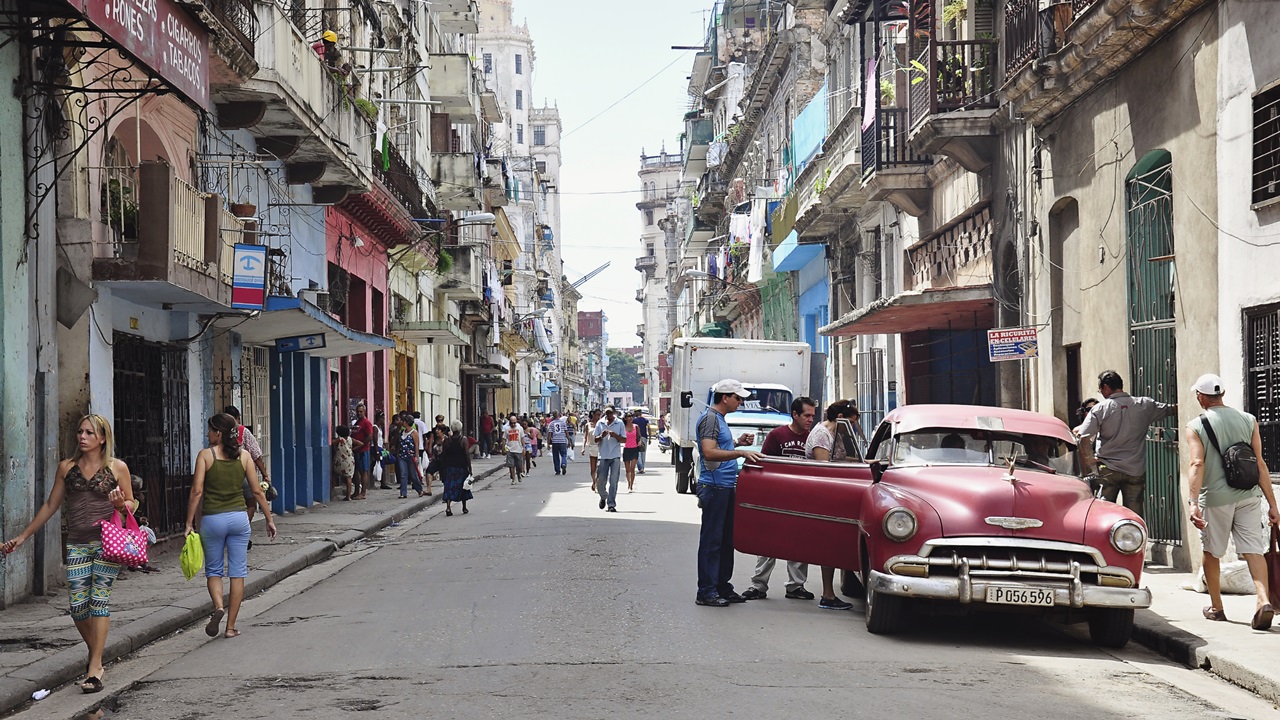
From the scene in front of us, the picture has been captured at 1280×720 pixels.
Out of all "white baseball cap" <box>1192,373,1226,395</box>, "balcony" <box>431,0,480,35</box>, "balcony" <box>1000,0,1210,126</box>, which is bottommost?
"white baseball cap" <box>1192,373,1226,395</box>

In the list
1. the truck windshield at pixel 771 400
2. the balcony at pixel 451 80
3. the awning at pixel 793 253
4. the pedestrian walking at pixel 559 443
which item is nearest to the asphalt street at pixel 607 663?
the truck windshield at pixel 771 400

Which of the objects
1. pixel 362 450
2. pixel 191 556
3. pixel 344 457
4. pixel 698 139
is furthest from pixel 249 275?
pixel 698 139

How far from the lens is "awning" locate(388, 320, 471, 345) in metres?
35.9

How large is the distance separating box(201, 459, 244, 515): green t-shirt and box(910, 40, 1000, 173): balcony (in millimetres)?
12017

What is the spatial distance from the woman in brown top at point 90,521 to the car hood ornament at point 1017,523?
17.6 feet

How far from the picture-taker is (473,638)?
972 centimetres

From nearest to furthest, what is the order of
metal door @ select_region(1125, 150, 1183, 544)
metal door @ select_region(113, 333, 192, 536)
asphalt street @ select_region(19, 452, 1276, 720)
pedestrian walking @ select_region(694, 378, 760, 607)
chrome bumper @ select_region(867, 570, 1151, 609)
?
asphalt street @ select_region(19, 452, 1276, 720) → chrome bumper @ select_region(867, 570, 1151, 609) → pedestrian walking @ select_region(694, 378, 760, 607) → metal door @ select_region(1125, 150, 1183, 544) → metal door @ select_region(113, 333, 192, 536)

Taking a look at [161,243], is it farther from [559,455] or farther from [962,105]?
[559,455]

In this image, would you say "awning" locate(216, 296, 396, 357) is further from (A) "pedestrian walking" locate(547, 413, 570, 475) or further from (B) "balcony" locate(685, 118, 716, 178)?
(B) "balcony" locate(685, 118, 716, 178)

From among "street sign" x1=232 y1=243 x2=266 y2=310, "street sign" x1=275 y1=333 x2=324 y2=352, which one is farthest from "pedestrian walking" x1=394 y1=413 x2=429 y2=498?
"street sign" x1=232 y1=243 x2=266 y2=310

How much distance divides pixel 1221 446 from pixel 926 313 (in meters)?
12.6

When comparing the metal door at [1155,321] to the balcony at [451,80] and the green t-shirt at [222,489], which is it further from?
the balcony at [451,80]

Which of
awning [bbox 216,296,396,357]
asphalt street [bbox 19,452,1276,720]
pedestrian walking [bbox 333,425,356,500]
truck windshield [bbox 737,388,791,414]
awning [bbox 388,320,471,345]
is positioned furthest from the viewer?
awning [bbox 388,320,471,345]

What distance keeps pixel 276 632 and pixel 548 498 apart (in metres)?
16.6
